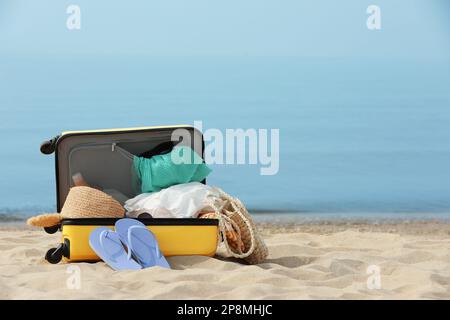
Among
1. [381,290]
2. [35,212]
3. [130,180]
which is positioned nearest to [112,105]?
[35,212]

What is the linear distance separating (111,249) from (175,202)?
0.40 metres

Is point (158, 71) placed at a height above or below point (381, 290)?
above

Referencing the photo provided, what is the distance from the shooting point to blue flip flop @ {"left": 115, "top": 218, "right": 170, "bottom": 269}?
432 centimetres

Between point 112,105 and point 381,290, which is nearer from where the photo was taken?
point 381,290

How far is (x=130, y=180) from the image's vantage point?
16.0 ft

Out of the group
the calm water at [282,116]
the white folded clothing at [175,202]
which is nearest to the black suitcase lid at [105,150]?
the white folded clothing at [175,202]

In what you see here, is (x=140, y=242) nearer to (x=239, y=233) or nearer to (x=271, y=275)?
(x=239, y=233)

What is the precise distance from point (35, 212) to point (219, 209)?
334 cm

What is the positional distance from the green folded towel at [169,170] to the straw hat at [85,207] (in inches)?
8.8

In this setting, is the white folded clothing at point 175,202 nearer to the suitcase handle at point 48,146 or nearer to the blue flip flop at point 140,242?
the blue flip flop at point 140,242

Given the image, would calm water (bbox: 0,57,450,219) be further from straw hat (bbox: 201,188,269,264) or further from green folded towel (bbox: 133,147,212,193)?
straw hat (bbox: 201,188,269,264)
